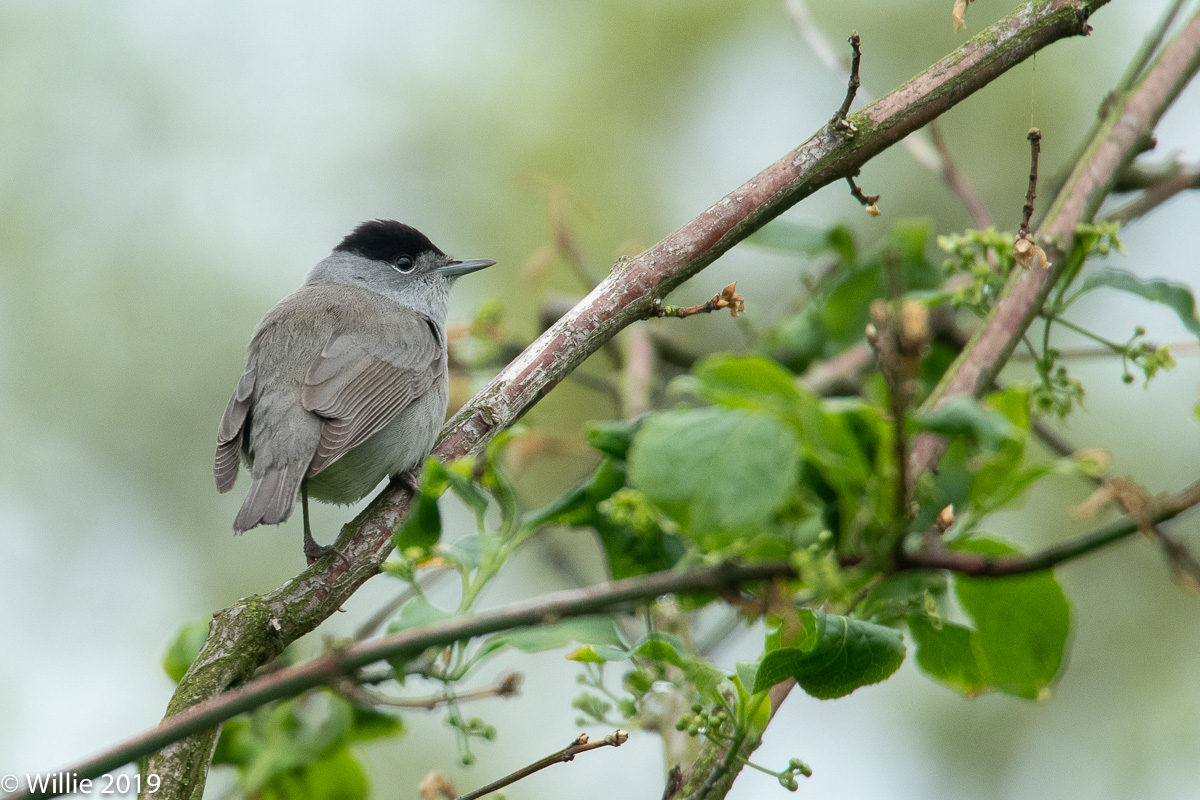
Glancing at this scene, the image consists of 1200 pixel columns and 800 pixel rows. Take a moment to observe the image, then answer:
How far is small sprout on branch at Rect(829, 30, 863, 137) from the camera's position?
2.48m

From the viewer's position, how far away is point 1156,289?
266 centimetres

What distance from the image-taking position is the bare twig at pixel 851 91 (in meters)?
2.48

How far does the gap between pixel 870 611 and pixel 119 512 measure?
1002 centimetres

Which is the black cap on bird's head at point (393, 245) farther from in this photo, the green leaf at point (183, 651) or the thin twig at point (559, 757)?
the thin twig at point (559, 757)

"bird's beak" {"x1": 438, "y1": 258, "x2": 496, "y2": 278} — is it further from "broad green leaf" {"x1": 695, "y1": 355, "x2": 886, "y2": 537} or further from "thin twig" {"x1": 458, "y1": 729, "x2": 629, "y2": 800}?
"broad green leaf" {"x1": 695, "y1": 355, "x2": 886, "y2": 537}

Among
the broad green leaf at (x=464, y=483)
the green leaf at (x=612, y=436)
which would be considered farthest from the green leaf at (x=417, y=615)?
the green leaf at (x=612, y=436)

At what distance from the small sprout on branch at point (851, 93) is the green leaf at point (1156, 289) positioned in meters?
0.74

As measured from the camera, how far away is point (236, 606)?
2.66 metres

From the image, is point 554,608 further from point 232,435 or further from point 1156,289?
Result: point 232,435

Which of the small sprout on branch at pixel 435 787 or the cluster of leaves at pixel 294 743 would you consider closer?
the small sprout on branch at pixel 435 787

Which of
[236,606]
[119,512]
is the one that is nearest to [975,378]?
[236,606]

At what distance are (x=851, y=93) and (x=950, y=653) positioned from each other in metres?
1.33

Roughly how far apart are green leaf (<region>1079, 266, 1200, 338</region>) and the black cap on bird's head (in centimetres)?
402

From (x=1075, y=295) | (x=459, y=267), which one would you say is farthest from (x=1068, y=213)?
(x=459, y=267)
